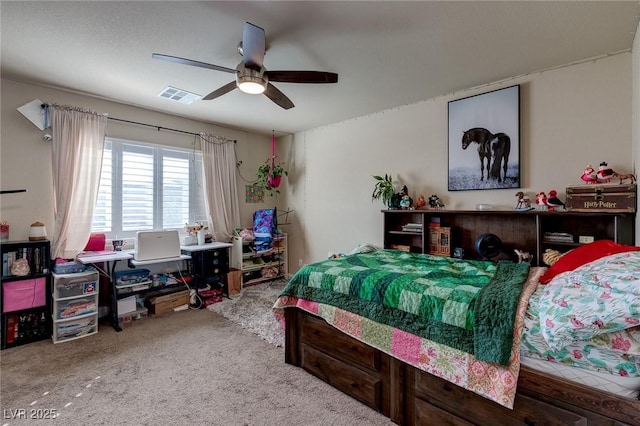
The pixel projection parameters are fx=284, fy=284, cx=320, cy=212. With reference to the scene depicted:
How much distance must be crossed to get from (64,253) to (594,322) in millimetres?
4351

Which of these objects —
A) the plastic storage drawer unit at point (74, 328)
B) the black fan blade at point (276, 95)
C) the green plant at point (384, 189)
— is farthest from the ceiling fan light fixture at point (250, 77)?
the plastic storage drawer unit at point (74, 328)

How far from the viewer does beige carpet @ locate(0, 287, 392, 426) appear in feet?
5.85

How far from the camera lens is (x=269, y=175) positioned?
16.2 ft

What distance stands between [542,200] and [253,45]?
2.82m

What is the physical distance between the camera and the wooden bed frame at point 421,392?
116cm

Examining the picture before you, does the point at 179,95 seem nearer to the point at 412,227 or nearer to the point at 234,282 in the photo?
the point at 234,282

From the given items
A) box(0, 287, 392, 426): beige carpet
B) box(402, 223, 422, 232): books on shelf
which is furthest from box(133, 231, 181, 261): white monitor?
box(402, 223, 422, 232): books on shelf

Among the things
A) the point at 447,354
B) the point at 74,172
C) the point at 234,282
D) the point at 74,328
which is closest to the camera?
the point at 447,354

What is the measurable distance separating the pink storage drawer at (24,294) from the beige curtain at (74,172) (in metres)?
0.41

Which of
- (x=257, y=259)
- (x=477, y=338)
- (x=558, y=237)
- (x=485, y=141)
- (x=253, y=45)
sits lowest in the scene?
(x=257, y=259)

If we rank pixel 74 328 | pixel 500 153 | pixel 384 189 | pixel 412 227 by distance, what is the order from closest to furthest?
pixel 74 328, pixel 500 153, pixel 412 227, pixel 384 189

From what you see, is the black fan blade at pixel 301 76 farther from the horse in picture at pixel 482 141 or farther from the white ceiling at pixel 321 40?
the horse in picture at pixel 482 141

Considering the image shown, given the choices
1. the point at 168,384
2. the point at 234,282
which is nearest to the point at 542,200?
the point at 168,384

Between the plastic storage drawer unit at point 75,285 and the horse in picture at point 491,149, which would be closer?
the plastic storage drawer unit at point 75,285
